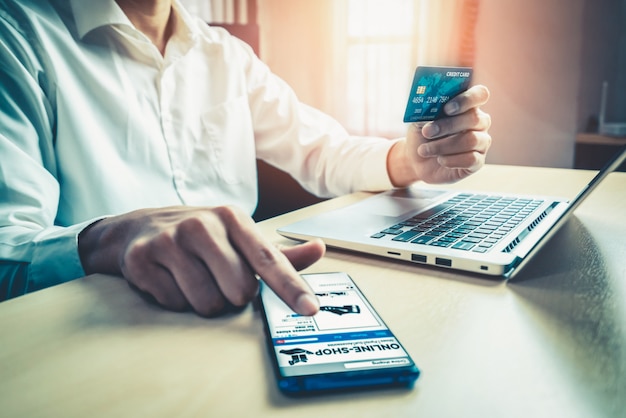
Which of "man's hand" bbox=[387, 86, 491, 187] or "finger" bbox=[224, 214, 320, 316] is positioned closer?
"finger" bbox=[224, 214, 320, 316]

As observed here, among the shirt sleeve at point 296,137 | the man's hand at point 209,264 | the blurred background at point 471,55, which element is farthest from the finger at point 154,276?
the blurred background at point 471,55

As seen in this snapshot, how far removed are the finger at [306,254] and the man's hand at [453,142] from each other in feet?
1.18

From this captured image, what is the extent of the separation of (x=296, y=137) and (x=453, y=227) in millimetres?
630

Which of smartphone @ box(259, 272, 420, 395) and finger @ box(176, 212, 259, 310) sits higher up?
finger @ box(176, 212, 259, 310)

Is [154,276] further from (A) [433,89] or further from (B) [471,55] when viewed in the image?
(B) [471,55]

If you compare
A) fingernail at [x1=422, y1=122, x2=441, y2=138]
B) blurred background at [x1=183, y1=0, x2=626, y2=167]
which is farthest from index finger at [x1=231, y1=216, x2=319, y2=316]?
blurred background at [x1=183, y1=0, x2=626, y2=167]

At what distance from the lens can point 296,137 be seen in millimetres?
1103

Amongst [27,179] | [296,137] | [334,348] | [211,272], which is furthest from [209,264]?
[296,137]

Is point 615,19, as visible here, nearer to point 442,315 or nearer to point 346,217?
point 346,217

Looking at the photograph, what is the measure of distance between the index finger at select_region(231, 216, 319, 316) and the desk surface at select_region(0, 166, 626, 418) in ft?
0.12

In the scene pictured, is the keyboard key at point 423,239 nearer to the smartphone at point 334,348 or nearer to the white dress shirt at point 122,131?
the smartphone at point 334,348

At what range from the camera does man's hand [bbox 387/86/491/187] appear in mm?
684

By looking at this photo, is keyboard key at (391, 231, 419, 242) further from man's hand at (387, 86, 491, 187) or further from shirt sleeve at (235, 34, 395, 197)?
shirt sleeve at (235, 34, 395, 197)

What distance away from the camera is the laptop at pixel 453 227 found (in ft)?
1.41
